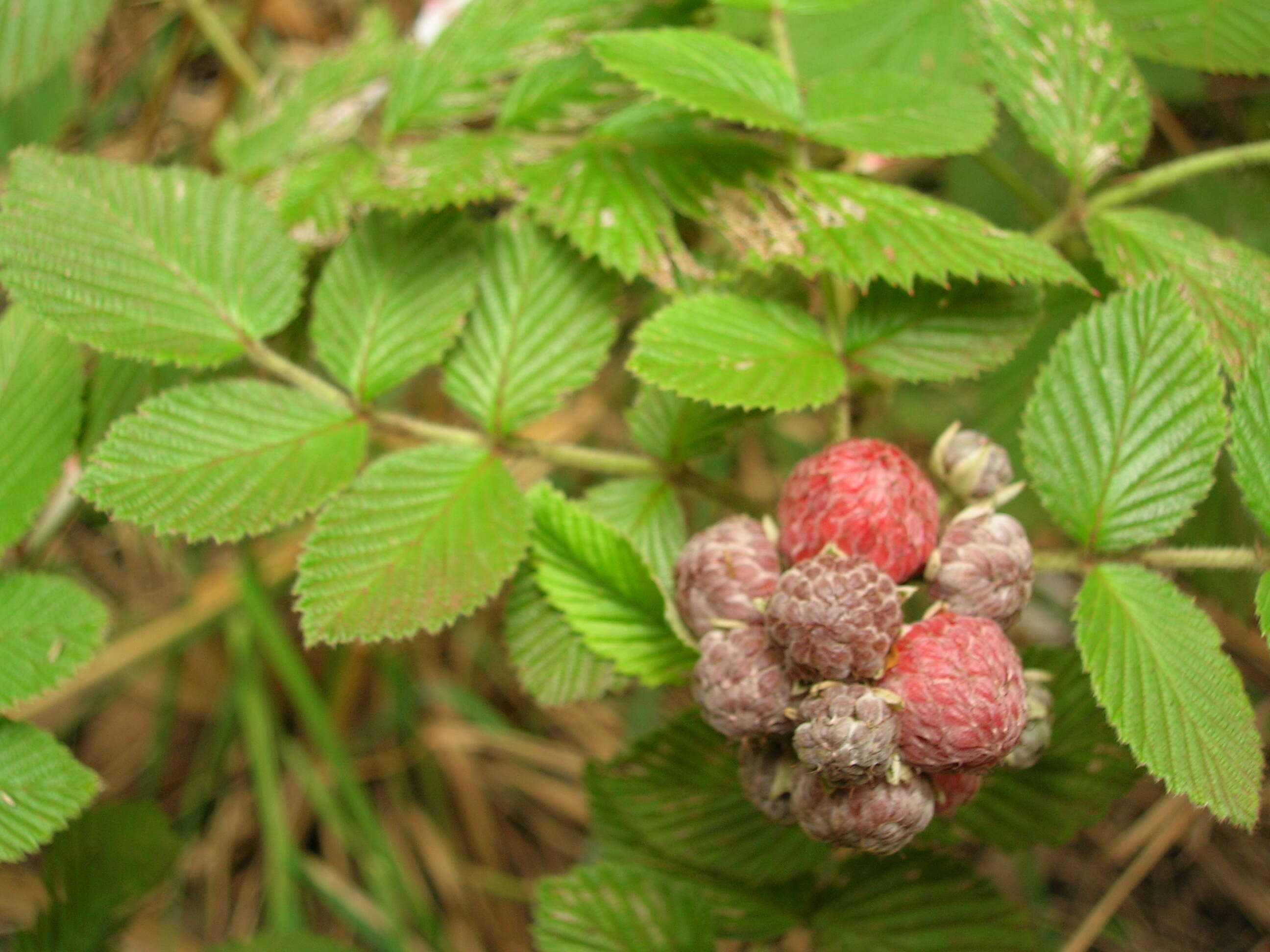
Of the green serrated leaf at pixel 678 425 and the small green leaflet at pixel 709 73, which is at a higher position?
the small green leaflet at pixel 709 73

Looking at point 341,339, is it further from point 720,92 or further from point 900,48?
point 900,48

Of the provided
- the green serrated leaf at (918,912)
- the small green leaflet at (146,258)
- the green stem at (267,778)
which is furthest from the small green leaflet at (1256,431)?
the green stem at (267,778)

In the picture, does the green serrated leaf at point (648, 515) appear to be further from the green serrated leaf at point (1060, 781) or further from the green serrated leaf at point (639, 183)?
the green serrated leaf at point (1060, 781)

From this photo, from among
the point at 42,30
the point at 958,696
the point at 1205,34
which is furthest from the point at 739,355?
the point at 42,30

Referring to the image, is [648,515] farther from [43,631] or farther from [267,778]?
[267,778]

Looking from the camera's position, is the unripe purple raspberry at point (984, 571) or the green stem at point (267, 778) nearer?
the unripe purple raspberry at point (984, 571)

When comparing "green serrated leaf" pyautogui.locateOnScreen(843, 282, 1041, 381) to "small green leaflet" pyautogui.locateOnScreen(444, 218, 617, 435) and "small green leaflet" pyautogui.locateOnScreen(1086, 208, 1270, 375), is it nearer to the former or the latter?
Answer: "small green leaflet" pyautogui.locateOnScreen(1086, 208, 1270, 375)

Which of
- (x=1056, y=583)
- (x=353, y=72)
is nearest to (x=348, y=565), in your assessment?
(x=353, y=72)
